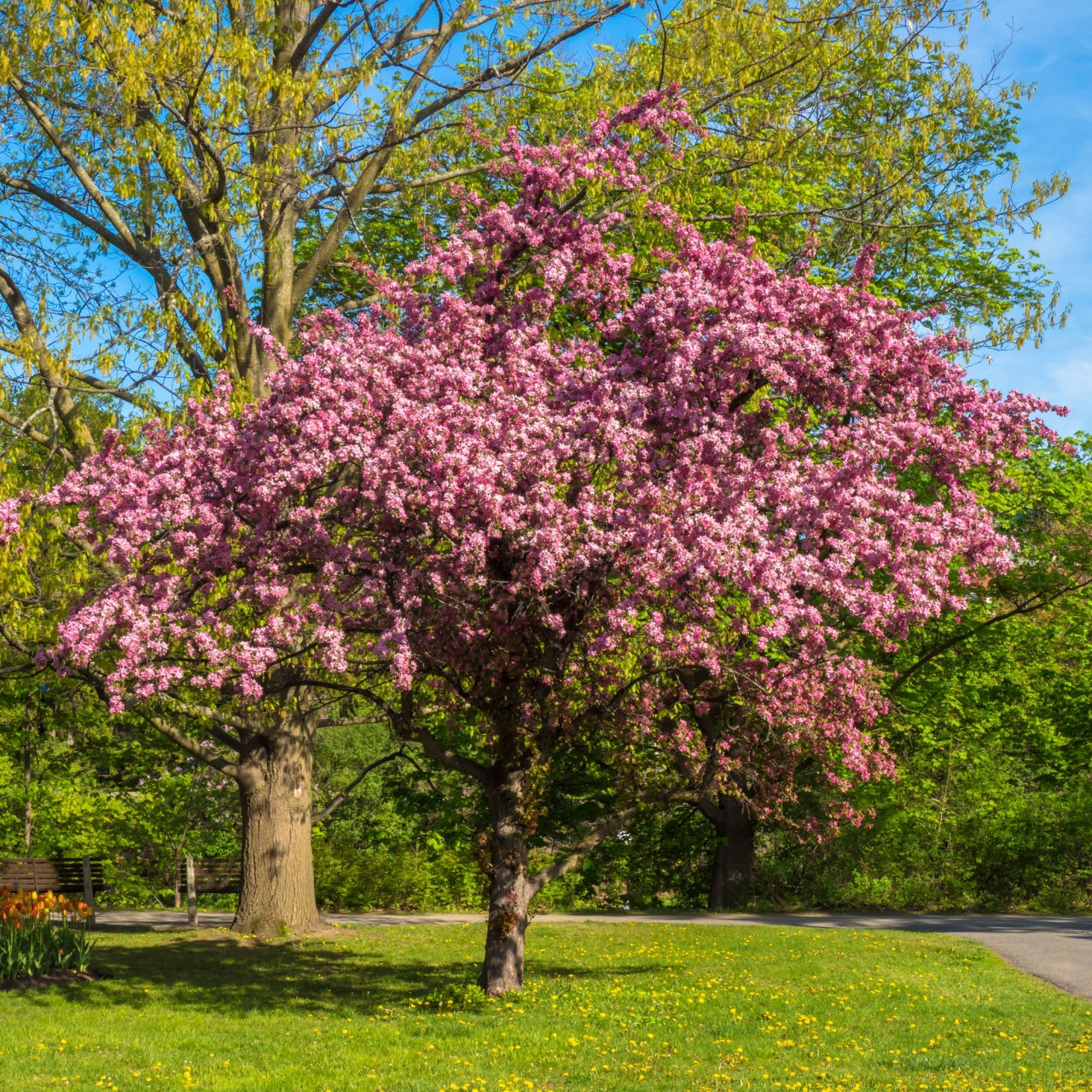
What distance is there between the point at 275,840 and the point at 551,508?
31.9 feet

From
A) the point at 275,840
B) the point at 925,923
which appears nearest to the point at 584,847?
the point at 275,840

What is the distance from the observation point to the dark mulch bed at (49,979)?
12820mm

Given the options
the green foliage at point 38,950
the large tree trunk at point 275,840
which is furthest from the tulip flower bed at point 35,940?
the large tree trunk at point 275,840

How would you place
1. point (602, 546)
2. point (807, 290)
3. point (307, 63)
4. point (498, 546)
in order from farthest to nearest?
1. point (307, 63)
2. point (807, 290)
3. point (498, 546)
4. point (602, 546)

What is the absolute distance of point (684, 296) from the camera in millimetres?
11414

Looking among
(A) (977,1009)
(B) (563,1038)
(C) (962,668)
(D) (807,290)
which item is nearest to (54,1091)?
(B) (563,1038)

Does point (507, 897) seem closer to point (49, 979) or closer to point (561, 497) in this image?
point (561, 497)

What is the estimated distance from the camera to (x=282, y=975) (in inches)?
551

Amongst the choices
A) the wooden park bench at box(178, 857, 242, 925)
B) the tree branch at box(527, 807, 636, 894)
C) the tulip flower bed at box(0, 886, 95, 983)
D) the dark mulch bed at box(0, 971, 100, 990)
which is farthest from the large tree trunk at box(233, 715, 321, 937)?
the tree branch at box(527, 807, 636, 894)

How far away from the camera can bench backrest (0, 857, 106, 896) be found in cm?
2011

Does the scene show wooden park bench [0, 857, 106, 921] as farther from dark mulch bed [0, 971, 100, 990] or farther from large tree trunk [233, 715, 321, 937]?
dark mulch bed [0, 971, 100, 990]

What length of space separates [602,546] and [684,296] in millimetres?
2913

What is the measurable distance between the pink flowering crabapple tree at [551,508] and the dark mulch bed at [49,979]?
3692 mm

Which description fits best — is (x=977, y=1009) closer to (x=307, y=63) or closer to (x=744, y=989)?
(x=744, y=989)
